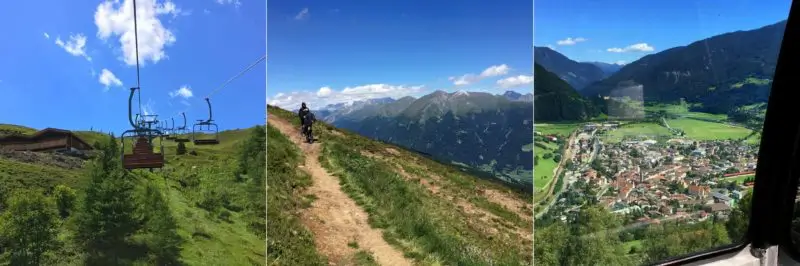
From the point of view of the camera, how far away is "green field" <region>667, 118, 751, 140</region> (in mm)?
4955

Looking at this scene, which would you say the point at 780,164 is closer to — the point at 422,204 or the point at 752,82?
the point at 752,82

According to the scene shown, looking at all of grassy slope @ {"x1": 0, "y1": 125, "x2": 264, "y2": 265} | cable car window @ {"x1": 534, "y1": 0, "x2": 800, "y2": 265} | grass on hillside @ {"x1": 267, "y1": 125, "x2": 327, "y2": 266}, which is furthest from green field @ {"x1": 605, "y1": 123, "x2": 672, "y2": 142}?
grassy slope @ {"x1": 0, "y1": 125, "x2": 264, "y2": 265}

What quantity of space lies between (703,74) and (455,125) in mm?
2810

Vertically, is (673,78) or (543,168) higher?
(673,78)

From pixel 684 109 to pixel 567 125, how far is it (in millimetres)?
1127

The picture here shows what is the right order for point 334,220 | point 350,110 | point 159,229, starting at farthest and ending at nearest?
point 350,110, point 334,220, point 159,229

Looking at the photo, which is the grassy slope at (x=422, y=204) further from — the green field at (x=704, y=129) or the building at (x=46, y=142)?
the building at (x=46, y=142)

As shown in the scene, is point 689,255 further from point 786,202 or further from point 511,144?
point 511,144

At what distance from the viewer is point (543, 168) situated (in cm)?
551

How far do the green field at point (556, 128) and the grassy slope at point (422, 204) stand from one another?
0.96 metres

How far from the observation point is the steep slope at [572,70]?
5.24 m

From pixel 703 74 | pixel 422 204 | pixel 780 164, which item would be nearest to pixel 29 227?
pixel 422 204

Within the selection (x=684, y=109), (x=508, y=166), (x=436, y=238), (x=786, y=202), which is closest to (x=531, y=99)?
(x=508, y=166)

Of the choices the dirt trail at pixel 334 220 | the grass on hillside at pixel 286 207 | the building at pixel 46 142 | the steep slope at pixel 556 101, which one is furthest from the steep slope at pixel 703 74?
the building at pixel 46 142
